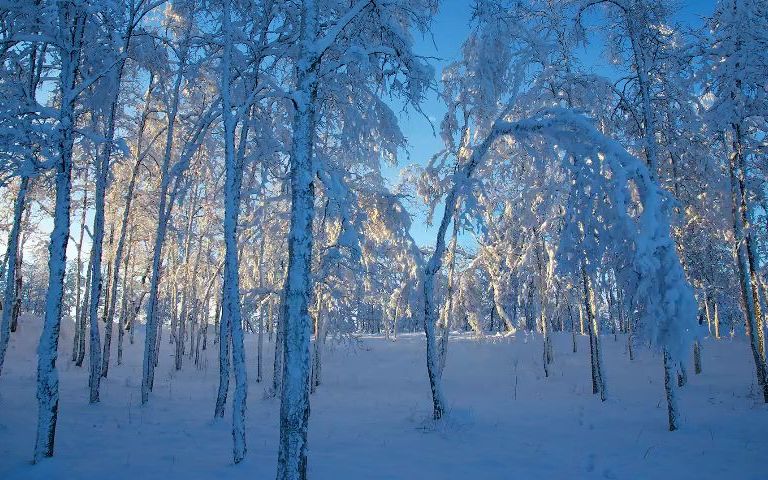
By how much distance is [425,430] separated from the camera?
29.6ft

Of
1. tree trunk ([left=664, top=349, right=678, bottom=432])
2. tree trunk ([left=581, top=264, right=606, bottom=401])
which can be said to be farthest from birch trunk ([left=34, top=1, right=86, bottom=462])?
tree trunk ([left=581, top=264, right=606, bottom=401])

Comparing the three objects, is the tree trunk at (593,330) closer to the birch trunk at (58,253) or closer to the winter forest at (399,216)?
the winter forest at (399,216)

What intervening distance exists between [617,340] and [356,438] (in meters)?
20.5

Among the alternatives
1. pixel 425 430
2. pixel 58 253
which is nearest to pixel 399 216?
pixel 425 430

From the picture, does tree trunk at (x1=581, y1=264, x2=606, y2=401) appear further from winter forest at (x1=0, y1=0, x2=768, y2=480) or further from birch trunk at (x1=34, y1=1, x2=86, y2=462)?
birch trunk at (x1=34, y1=1, x2=86, y2=462)

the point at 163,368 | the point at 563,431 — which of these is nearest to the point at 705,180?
the point at 563,431

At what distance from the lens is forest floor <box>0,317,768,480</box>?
6.38 m

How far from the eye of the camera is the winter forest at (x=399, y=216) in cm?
505

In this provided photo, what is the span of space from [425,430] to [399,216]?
199 inches

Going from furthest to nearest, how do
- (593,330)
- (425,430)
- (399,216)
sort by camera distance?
(593,330) < (399,216) < (425,430)

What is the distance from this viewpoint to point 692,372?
16891mm

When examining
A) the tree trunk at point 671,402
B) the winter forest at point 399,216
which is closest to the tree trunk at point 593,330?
the winter forest at point 399,216

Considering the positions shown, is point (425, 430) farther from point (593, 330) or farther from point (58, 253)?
point (58, 253)

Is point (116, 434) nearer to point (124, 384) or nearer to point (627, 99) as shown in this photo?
point (124, 384)
